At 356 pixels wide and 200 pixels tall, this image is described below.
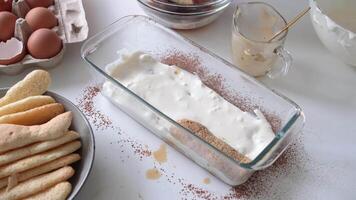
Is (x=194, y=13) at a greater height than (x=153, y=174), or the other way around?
(x=194, y=13)

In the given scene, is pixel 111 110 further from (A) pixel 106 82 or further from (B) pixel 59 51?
(B) pixel 59 51

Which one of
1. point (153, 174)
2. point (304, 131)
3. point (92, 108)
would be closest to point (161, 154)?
point (153, 174)

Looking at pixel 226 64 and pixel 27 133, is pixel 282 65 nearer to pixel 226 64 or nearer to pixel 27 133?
pixel 226 64

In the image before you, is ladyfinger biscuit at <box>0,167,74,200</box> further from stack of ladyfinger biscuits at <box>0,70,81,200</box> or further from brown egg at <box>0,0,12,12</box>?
brown egg at <box>0,0,12,12</box>

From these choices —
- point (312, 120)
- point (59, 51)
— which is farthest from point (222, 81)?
point (59, 51)

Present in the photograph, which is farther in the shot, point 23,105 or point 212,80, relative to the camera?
point 212,80

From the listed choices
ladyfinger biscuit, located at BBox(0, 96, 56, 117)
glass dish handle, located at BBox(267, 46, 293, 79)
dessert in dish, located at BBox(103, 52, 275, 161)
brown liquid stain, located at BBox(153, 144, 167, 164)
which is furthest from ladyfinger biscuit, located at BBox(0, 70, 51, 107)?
glass dish handle, located at BBox(267, 46, 293, 79)

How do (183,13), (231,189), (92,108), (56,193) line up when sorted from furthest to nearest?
(183,13) → (92,108) → (231,189) → (56,193)

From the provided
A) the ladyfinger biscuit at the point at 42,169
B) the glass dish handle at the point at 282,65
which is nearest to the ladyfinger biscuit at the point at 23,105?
the ladyfinger biscuit at the point at 42,169
